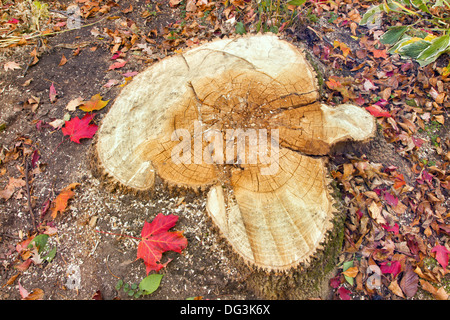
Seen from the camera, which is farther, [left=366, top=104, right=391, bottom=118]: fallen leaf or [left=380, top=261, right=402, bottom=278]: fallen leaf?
[left=366, top=104, right=391, bottom=118]: fallen leaf

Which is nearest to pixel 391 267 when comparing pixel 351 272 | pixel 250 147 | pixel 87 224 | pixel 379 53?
pixel 351 272

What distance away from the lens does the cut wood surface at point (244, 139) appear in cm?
166

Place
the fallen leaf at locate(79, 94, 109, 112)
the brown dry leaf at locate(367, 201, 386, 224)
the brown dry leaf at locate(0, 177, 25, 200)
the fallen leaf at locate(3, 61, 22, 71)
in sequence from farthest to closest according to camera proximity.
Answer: the fallen leaf at locate(3, 61, 22, 71) < the fallen leaf at locate(79, 94, 109, 112) < the brown dry leaf at locate(0, 177, 25, 200) < the brown dry leaf at locate(367, 201, 386, 224)

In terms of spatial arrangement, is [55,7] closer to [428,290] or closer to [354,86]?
[354,86]

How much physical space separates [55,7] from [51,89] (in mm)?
1626

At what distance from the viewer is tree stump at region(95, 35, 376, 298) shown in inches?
65.1

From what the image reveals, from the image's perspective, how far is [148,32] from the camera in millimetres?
3301

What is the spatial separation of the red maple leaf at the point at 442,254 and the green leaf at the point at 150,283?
5.95 ft

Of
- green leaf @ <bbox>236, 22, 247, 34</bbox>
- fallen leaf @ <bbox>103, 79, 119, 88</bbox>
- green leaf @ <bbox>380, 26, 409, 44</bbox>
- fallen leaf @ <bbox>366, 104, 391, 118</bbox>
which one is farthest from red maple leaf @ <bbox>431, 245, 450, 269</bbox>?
fallen leaf @ <bbox>103, 79, 119, 88</bbox>

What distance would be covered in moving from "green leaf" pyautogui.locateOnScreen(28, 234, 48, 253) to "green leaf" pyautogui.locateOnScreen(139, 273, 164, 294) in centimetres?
77

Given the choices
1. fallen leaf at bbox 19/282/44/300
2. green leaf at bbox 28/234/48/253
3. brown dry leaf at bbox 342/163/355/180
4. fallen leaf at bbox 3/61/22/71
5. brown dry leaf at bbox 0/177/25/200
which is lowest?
fallen leaf at bbox 19/282/44/300

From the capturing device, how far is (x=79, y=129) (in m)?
2.30

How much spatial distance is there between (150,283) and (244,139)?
3.45ft

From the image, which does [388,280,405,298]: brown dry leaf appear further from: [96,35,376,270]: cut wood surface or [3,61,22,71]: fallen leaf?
[3,61,22,71]: fallen leaf
